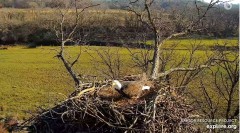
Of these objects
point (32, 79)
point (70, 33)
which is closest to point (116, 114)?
point (70, 33)

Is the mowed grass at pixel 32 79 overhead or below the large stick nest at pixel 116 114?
below

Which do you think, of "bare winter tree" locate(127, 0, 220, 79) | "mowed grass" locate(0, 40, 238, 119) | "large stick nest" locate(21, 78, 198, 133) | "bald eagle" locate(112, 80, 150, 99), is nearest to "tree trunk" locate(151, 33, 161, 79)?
"bare winter tree" locate(127, 0, 220, 79)

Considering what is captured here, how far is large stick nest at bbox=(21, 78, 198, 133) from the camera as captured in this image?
15.9 feet

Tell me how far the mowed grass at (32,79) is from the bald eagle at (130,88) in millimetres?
8926

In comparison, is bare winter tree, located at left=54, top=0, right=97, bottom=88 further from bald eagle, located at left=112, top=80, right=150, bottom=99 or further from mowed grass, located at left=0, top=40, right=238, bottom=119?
mowed grass, located at left=0, top=40, right=238, bottom=119

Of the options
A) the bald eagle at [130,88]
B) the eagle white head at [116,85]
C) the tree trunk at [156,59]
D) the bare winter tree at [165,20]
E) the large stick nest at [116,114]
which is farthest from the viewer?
the bare winter tree at [165,20]

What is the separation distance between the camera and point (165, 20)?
10484 millimetres

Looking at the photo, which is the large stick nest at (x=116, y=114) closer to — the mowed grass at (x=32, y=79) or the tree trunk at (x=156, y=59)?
the tree trunk at (x=156, y=59)

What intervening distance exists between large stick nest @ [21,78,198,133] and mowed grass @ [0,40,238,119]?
9.35 metres

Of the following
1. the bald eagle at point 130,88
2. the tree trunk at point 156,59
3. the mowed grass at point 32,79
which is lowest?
the mowed grass at point 32,79

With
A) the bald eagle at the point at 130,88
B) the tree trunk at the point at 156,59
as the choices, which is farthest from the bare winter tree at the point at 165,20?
the bald eagle at the point at 130,88

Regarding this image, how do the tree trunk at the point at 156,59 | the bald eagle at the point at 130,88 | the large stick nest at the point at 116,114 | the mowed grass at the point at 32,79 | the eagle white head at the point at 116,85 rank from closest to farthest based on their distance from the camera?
1. the large stick nest at the point at 116,114
2. the bald eagle at the point at 130,88
3. the eagle white head at the point at 116,85
4. the tree trunk at the point at 156,59
5. the mowed grass at the point at 32,79

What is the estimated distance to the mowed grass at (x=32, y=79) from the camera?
23.1m

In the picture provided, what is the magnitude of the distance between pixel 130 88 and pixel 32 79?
3031 centimetres
